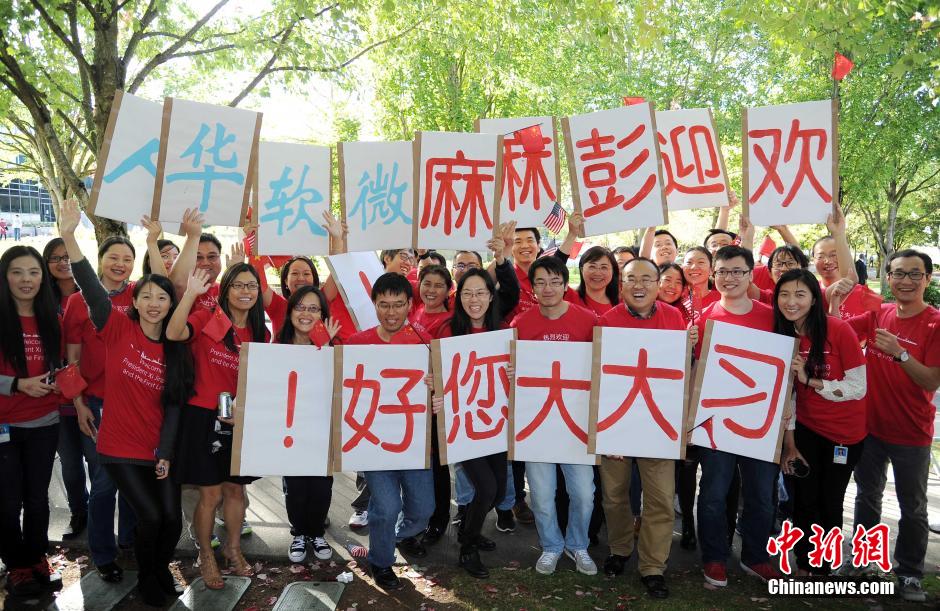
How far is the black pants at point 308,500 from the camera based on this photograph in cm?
414

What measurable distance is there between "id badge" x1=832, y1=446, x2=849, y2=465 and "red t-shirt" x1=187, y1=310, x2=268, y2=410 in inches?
141

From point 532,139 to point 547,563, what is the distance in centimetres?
316

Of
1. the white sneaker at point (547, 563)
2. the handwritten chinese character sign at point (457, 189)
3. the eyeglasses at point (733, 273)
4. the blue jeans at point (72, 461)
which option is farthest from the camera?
the handwritten chinese character sign at point (457, 189)

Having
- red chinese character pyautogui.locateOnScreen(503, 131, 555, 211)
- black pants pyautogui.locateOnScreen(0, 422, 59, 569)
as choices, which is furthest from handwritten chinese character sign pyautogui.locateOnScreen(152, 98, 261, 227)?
red chinese character pyautogui.locateOnScreen(503, 131, 555, 211)

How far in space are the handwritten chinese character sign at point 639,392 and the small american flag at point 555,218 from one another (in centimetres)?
162

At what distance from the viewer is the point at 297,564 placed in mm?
4188

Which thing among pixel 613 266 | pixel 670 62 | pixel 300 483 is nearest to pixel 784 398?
pixel 613 266

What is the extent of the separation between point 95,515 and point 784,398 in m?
4.16

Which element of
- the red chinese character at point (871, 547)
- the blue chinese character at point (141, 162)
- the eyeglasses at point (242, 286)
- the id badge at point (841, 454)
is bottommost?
the red chinese character at point (871, 547)

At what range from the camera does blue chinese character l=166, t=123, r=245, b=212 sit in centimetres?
417

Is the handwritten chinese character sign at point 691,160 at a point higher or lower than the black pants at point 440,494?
higher

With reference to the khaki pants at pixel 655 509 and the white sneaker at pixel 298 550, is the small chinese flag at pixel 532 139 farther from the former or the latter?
the white sneaker at pixel 298 550

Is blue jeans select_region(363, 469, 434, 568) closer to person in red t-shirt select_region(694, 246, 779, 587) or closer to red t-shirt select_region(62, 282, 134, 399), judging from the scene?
person in red t-shirt select_region(694, 246, 779, 587)

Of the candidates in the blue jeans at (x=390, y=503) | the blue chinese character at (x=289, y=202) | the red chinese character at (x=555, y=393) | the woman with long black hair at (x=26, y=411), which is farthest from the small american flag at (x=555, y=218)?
the woman with long black hair at (x=26, y=411)
